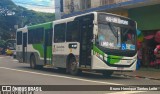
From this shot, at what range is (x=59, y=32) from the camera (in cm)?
2020

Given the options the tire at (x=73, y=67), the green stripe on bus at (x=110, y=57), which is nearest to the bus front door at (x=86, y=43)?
the green stripe on bus at (x=110, y=57)

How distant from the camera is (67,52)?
62.7 feet

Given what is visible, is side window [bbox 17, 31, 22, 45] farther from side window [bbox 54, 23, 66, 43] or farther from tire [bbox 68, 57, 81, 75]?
tire [bbox 68, 57, 81, 75]

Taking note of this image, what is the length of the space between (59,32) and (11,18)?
43.4 metres

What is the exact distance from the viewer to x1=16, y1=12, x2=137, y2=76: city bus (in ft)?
54.8

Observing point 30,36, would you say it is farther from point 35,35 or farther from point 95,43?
point 95,43

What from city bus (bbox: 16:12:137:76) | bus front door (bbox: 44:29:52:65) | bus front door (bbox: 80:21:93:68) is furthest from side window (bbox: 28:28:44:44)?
bus front door (bbox: 80:21:93:68)

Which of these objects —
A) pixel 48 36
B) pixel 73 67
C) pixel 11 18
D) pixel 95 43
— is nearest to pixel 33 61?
pixel 48 36

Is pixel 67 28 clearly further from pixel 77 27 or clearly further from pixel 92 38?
pixel 92 38

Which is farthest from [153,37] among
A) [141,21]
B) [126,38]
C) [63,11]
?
[63,11]

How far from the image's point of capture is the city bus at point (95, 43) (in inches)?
658

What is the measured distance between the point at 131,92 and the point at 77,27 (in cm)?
687

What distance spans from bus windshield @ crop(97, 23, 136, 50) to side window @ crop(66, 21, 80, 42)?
1.66 m

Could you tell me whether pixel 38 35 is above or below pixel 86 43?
above
